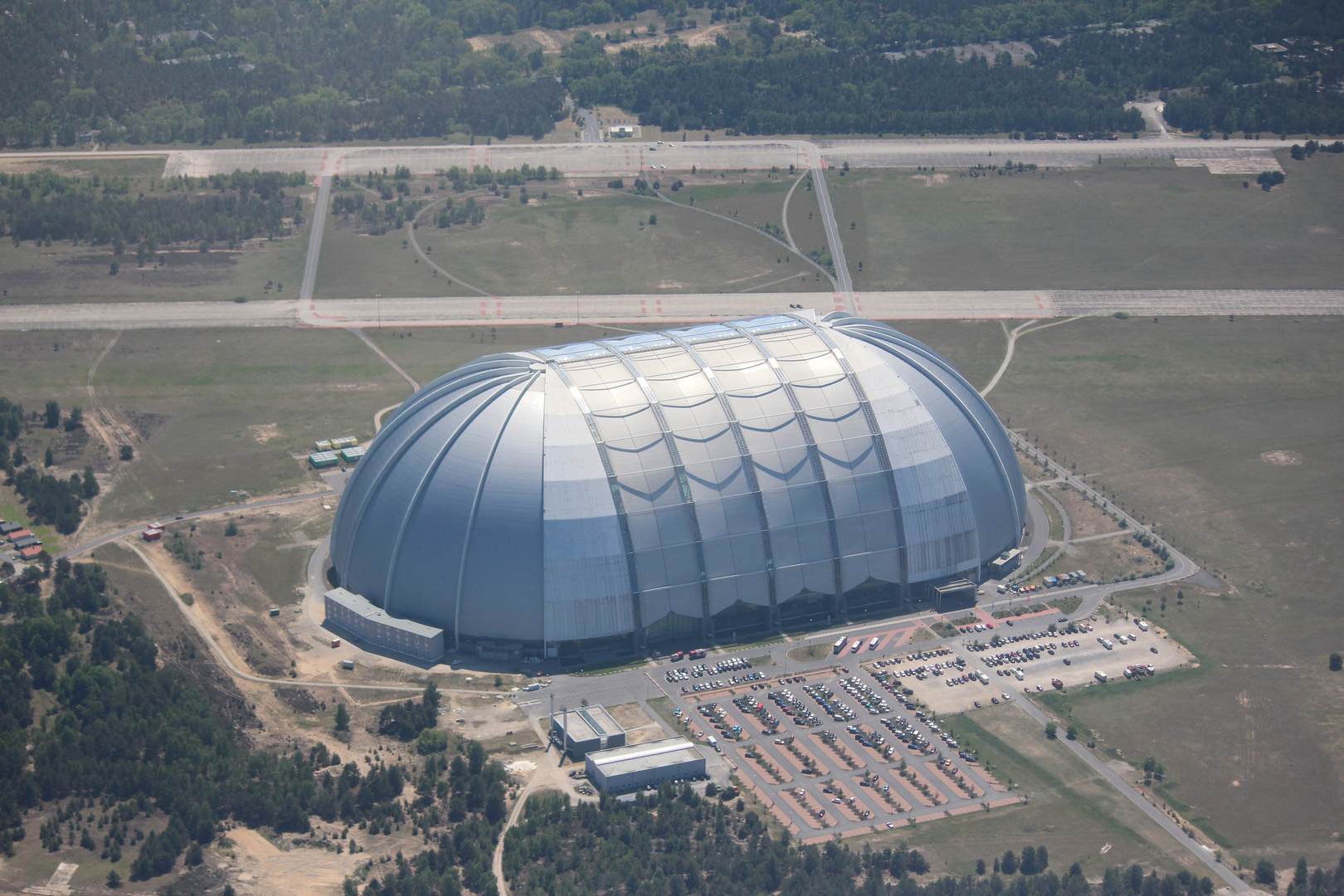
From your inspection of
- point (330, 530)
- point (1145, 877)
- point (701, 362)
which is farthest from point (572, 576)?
point (1145, 877)

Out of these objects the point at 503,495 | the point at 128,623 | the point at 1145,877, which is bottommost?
the point at 1145,877

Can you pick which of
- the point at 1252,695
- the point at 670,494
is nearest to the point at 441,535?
the point at 670,494

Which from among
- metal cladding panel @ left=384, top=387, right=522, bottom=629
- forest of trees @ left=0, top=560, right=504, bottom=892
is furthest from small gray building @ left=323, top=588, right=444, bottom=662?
forest of trees @ left=0, top=560, right=504, bottom=892

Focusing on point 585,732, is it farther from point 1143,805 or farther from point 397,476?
point 1143,805

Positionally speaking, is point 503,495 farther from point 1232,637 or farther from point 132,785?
point 1232,637

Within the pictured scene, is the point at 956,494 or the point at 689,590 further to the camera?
the point at 956,494
